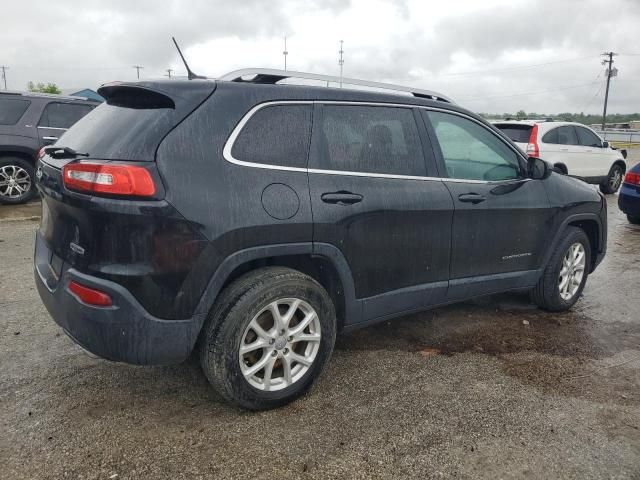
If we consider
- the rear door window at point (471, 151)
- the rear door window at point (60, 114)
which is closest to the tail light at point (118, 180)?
the rear door window at point (471, 151)

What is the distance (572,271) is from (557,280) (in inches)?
10.4

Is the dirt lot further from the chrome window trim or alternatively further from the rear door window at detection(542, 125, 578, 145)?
the rear door window at detection(542, 125, 578, 145)

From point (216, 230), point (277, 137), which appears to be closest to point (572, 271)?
point (277, 137)

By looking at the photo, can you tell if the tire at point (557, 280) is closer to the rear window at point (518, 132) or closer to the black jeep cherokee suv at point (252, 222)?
the black jeep cherokee suv at point (252, 222)

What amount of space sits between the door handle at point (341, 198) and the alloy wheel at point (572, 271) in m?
2.36

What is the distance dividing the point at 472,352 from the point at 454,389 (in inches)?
24.8

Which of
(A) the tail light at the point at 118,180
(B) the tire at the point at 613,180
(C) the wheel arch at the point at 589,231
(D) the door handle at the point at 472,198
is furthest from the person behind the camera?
(B) the tire at the point at 613,180

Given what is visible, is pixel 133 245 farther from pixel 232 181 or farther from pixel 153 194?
pixel 232 181

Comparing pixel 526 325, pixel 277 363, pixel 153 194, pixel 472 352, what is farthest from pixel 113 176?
pixel 526 325

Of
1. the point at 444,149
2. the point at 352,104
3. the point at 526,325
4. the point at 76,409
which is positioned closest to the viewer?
the point at 76,409

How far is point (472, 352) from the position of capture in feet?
12.2

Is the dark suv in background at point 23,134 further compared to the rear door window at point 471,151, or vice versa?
the dark suv in background at point 23,134

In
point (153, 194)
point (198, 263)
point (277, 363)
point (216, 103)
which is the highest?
→ point (216, 103)

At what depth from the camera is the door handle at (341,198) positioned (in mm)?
2873
